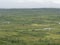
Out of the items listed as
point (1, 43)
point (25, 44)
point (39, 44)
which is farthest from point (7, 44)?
point (39, 44)

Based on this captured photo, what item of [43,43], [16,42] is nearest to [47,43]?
[43,43]

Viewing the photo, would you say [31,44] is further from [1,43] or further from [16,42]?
[1,43]

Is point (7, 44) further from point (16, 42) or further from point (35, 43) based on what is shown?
point (35, 43)

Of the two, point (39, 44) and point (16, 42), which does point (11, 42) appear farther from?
point (39, 44)

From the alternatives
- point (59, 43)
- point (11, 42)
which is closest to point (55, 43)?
point (59, 43)

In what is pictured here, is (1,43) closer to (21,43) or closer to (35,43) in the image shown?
(21,43)

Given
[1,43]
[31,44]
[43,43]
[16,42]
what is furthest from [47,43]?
[1,43]
